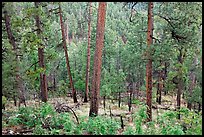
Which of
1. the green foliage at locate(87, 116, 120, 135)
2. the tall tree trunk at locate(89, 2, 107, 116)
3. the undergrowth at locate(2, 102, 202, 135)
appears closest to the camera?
the undergrowth at locate(2, 102, 202, 135)

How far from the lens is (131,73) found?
112 ft

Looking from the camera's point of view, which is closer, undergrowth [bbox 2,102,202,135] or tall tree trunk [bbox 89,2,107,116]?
undergrowth [bbox 2,102,202,135]

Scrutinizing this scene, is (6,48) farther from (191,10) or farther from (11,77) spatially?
(191,10)

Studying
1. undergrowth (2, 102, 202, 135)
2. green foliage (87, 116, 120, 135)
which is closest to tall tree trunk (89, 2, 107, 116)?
undergrowth (2, 102, 202, 135)

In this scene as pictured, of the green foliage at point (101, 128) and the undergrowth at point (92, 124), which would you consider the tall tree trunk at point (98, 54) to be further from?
the green foliage at point (101, 128)

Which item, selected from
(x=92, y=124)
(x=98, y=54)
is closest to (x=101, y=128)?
(x=92, y=124)

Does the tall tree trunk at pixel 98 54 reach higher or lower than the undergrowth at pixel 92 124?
higher

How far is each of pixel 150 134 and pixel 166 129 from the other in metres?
0.52

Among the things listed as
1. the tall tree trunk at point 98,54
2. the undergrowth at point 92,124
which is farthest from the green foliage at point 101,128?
the tall tree trunk at point 98,54

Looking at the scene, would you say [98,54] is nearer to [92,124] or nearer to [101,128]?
[92,124]

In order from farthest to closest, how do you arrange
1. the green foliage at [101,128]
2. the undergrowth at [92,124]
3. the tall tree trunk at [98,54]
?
the tall tree trunk at [98,54] → the green foliage at [101,128] → the undergrowth at [92,124]

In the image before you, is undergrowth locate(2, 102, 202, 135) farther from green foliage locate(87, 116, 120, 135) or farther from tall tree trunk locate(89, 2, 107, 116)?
tall tree trunk locate(89, 2, 107, 116)

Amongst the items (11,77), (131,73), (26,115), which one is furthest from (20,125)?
(131,73)

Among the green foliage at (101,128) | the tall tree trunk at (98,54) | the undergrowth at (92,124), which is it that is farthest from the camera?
the tall tree trunk at (98,54)
